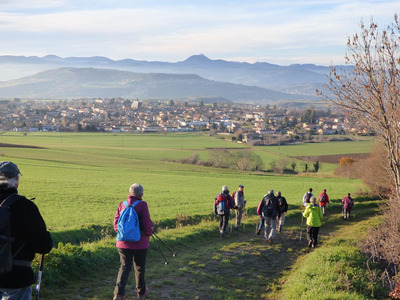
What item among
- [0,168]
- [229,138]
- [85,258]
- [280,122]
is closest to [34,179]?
[85,258]

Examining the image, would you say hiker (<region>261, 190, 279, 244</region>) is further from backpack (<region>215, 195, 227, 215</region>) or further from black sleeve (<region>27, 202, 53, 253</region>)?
black sleeve (<region>27, 202, 53, 253</region>)

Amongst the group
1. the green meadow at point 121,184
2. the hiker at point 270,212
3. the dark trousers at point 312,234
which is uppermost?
the hiker at point 270,212

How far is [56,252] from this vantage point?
9.95 m

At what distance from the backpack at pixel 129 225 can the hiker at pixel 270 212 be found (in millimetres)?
8716

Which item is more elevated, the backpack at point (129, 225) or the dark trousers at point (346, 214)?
the backpack at point (129, 225)

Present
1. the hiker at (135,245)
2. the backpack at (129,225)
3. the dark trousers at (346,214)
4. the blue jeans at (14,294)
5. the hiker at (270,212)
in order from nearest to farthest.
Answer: the blue jeans at (14,294), the backpack at (129,225), the hiker at (135,245), the hiker at (270,212), the dark trousers at (346,214)

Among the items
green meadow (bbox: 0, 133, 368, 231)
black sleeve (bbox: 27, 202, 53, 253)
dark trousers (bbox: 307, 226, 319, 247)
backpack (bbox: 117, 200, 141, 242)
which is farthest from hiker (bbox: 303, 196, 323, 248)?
black sleeve (bbox: 27, 202, 53, 253)

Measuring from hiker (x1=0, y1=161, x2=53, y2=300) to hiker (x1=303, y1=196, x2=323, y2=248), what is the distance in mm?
12008

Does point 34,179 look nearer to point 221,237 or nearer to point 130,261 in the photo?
point 221,237

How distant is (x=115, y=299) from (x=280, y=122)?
472 feet

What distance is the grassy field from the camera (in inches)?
407

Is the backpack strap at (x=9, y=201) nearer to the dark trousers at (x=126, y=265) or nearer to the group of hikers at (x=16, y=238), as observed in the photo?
the group of hikers at (x=16, y=238)

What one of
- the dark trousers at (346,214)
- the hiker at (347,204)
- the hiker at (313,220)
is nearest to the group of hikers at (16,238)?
the hiker at (313,220)

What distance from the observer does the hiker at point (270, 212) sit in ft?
52.6
